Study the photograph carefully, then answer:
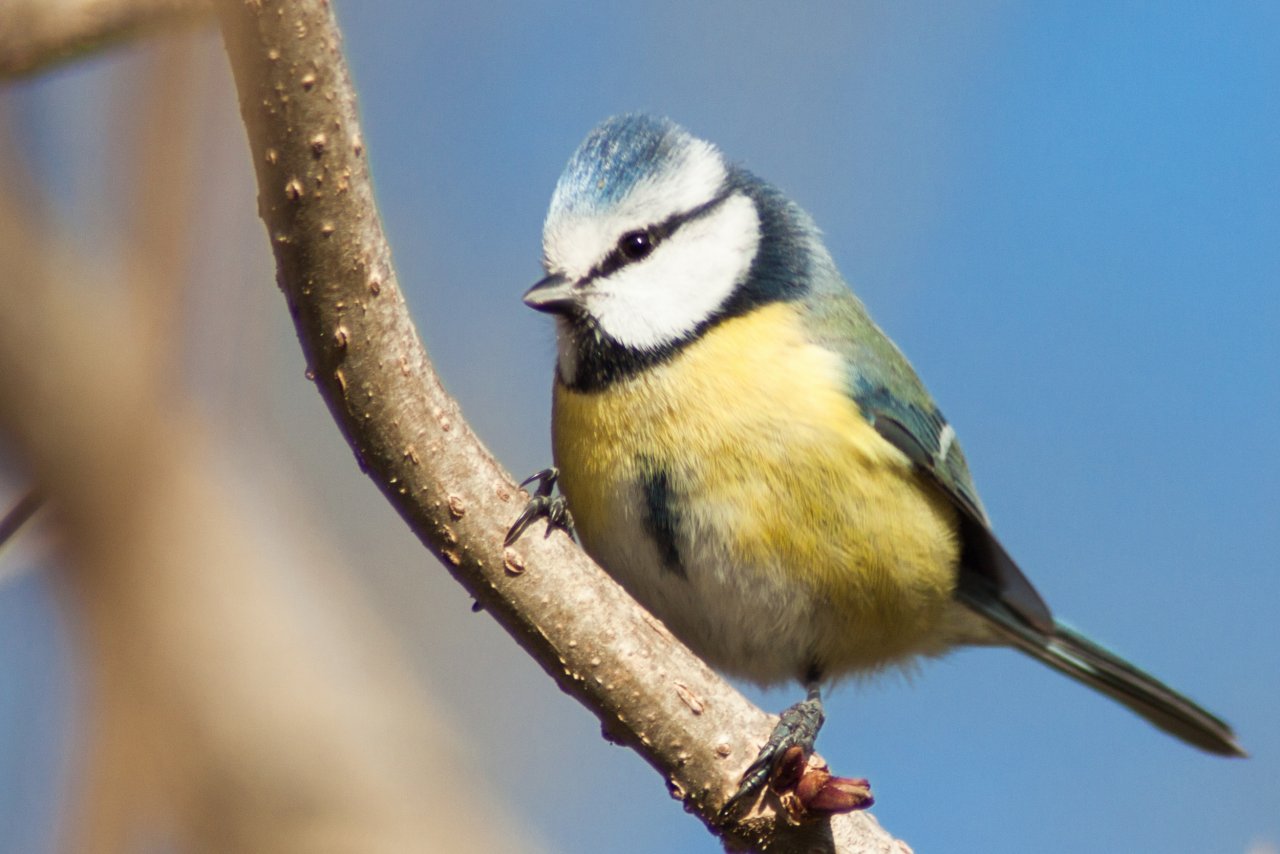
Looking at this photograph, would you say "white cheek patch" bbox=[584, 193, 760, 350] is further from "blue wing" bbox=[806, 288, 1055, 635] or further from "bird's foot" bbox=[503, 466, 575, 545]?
"bird's foot" bbox=[503, 466, 575, 545]

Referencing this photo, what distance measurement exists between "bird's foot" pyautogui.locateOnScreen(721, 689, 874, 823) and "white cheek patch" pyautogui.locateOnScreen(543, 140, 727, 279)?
854mm

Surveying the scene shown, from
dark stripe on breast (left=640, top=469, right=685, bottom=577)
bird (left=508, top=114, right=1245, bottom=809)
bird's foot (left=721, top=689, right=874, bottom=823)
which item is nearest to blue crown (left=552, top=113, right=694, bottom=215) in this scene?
bird (left=508, top=114, right=1245, bottom=809)

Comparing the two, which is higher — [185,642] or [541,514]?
[541,514]

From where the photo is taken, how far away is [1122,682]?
2.84 metres

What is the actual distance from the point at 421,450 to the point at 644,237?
0.89 meters

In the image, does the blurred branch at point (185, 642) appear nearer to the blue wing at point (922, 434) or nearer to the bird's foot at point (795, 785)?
the bird's foot at point (795, 785)

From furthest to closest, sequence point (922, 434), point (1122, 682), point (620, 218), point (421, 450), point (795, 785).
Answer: point (1122, 682), point (922, 434), point (620, 218), point (795, 785), point (421, 450)

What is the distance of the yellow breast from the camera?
2.08 metres

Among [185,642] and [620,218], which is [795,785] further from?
[620,218]

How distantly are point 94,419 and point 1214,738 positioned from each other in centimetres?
252

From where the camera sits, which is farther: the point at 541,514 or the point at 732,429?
the point at 732,429

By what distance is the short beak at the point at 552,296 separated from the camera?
2127 millimetres

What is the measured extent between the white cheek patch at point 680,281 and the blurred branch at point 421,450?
2.04ft

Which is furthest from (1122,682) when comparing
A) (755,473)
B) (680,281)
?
(680,281)
